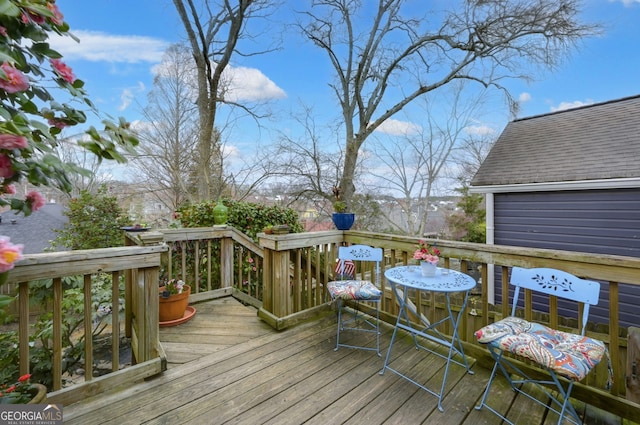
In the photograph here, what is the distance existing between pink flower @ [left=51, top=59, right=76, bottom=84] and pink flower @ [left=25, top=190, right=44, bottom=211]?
0.50m

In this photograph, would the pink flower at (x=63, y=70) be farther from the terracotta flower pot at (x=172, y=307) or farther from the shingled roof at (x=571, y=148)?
the shingled roof at (x=571, y=148)

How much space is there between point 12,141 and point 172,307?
2503 mm

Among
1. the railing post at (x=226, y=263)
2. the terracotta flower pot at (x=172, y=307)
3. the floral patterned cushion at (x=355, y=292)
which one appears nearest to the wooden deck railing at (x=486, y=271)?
the floral patterned cushion at (x=355, y=292)

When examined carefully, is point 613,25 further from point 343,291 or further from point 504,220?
point 343,291

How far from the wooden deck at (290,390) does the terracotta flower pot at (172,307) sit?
0.92 ft

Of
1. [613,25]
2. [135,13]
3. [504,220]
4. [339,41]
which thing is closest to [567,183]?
[504,220]

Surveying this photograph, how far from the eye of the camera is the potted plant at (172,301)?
9.90 feet

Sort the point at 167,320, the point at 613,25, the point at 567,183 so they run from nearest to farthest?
the point at 167,320
the point at 567,183
the point at 613,25

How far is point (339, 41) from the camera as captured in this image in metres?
9.58

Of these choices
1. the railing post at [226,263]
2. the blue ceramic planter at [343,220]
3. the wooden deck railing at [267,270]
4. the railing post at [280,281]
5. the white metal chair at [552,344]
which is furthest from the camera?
the railing post at [226,263]

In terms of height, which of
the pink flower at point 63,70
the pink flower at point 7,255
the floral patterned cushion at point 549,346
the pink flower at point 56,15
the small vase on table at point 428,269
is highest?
the pink flower at point 56,15

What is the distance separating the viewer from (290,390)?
2025mm

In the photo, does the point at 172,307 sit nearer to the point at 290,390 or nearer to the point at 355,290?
the point at 290,390

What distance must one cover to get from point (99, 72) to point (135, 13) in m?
1.46
